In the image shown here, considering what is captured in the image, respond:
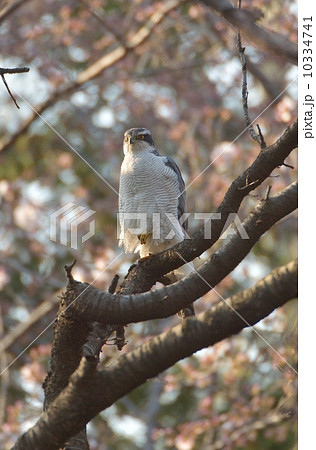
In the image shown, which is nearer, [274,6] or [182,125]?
[274,6]

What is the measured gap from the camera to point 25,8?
1069 cm

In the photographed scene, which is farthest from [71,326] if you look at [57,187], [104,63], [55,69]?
[57,187]

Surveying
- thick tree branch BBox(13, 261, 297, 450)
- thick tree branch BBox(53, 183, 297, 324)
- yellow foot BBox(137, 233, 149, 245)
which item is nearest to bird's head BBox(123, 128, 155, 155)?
yellow foot BBox(137, 233, 149, 245)

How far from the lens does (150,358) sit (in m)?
2.38

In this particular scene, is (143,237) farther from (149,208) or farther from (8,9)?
(8,9)

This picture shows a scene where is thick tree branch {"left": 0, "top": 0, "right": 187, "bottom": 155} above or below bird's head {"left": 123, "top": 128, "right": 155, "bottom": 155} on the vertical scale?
above

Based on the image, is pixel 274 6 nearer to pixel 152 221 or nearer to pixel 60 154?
pixel 60 154

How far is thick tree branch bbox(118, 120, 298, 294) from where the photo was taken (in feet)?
9.53

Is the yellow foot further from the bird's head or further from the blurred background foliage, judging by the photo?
the blurred background foliage

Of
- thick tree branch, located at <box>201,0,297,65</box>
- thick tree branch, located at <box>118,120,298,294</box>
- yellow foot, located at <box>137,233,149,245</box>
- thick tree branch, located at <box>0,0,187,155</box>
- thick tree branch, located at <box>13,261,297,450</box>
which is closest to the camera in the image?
thick tree branch, located at <box>13,261,297,450</box>

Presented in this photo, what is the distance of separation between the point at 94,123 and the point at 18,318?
368cm

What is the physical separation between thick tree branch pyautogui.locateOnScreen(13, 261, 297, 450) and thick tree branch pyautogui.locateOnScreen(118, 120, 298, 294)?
77cm

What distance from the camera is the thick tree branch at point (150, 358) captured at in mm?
2244

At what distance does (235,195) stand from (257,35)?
195cm
